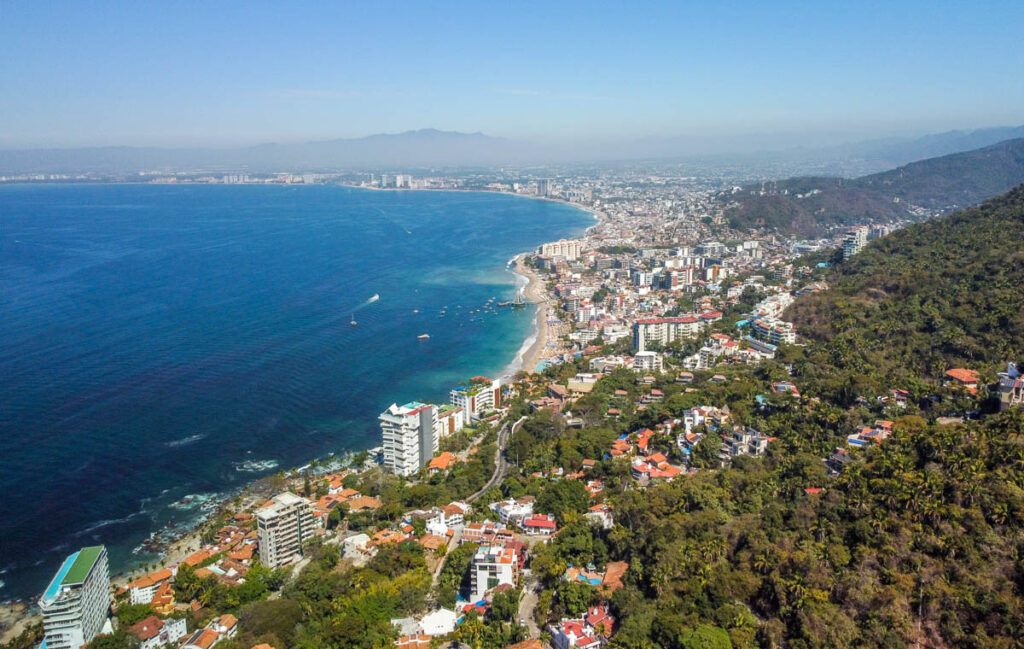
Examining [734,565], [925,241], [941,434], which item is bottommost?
[734,565]

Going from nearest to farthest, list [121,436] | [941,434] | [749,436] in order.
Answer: [941,434] < [749,436] < [121,436]

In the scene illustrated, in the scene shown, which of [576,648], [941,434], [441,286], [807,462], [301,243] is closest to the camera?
[576,648]

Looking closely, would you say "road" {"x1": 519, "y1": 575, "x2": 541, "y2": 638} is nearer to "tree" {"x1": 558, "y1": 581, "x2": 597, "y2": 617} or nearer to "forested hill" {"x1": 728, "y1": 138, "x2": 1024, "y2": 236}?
"tree" {"x1": 558, "y1": 581, "x2": 597, "y2": 617}

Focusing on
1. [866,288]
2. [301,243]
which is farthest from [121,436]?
[301,243]

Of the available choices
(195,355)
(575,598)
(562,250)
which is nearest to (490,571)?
(575,598)

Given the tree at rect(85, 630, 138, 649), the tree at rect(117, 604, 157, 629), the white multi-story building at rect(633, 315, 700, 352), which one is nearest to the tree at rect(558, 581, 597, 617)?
the tree at rect(85, 630, 138, 649)

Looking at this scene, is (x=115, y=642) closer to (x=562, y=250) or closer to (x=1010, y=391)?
(x=1010, y=391)

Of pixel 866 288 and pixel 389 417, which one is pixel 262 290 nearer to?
pixel 389 417
